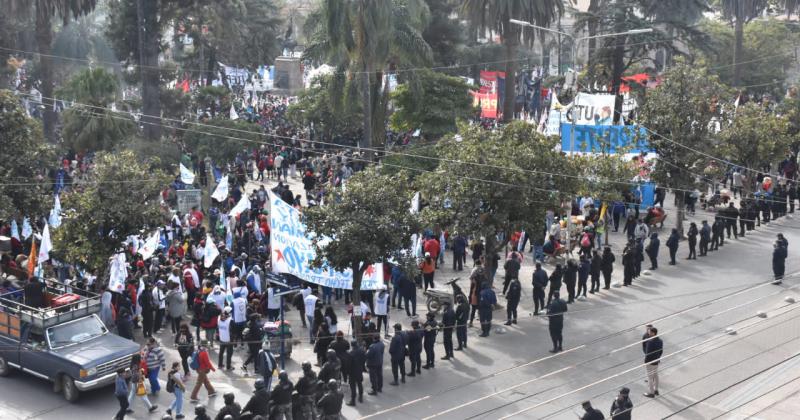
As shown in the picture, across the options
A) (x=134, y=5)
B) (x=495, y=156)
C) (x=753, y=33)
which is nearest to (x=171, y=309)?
(x=495, y=156)

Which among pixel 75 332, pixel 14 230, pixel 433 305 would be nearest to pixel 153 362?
pixel 75 332

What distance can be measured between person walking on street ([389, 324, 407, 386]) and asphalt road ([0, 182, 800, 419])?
283 mm

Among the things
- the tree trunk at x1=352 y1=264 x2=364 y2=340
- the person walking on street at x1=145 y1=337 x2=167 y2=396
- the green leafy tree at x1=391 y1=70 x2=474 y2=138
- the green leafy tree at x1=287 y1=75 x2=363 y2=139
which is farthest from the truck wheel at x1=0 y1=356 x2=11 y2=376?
the green leafy tree at x1=287 y1=75 x2=363 y2=139

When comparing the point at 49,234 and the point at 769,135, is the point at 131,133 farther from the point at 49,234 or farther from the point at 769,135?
the point at 769,135

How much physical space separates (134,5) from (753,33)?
4207 cm

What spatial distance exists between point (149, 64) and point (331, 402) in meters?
31.2

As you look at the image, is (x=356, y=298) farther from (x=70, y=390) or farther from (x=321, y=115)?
(x=321, y=115)

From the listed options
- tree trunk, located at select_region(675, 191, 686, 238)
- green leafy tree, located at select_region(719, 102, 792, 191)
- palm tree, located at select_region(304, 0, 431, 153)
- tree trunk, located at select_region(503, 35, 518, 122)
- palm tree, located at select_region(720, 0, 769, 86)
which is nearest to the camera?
tree trunk, located at select_region(675, 191, 686, 238)

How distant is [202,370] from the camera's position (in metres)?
17.2

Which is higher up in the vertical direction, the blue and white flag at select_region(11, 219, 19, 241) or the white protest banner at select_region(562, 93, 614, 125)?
the white protest banner at select_region(562, 93, 614, 125)

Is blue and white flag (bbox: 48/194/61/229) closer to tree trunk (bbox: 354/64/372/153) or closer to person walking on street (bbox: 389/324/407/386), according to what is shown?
person walking on street (bbox: 389/324/407/386)

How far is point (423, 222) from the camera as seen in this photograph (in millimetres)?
19859

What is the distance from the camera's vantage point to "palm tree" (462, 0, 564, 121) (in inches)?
1592

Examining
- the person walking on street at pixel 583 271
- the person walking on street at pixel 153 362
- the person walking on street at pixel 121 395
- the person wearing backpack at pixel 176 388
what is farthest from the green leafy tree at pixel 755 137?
the person walking on street at pixel 121 395
